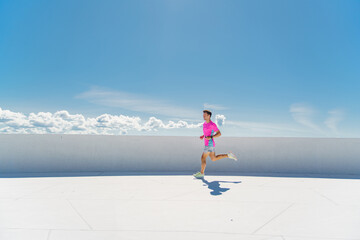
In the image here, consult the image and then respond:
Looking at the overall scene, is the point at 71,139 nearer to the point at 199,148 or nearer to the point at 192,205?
the point at 199,148

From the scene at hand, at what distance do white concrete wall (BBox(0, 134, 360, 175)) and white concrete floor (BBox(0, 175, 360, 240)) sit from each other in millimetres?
1597

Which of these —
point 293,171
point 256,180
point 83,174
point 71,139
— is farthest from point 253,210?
point 71,139

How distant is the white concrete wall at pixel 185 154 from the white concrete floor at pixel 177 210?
5.24 ft

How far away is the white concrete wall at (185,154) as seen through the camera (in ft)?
23.3

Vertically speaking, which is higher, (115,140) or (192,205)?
(115,140)

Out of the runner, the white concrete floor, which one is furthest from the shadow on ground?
the runner

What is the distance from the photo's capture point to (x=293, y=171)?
7.32 m

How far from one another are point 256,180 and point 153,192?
2893 mm

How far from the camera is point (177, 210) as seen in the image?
3.45 m

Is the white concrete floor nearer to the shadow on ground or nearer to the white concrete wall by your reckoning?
the shadow on ground

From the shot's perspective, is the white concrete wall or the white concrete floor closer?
the white concrete floor

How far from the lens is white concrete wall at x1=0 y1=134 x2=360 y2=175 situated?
709 cm

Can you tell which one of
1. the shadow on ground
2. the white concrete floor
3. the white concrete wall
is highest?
the white concrete wall

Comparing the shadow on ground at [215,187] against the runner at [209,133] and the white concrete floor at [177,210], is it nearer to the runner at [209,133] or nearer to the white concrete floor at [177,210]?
the white concrete floor at [177,210]
